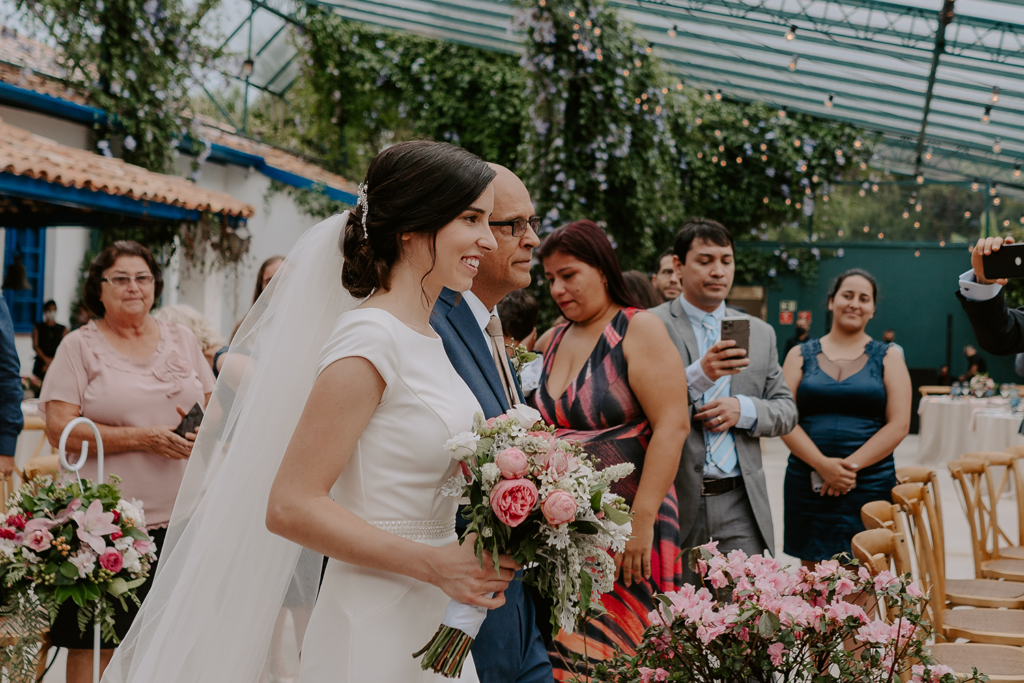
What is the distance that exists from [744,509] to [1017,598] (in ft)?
5.44

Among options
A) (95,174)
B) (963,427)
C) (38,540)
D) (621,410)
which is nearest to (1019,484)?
(621,410)

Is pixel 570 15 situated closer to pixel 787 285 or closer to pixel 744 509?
pixel 744 509

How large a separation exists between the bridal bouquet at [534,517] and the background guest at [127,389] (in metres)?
2.03

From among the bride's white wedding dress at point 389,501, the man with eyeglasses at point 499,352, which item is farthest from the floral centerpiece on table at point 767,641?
the bride's white wedding dress at point 389,501

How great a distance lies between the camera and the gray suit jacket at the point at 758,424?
10.2 feet

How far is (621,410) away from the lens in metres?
2.71

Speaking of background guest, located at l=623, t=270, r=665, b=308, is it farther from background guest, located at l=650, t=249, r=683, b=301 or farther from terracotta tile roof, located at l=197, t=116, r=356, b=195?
terracotta tile roof, located at l=197, t=116, r=356, b=195

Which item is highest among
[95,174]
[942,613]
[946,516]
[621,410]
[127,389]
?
[95,174]

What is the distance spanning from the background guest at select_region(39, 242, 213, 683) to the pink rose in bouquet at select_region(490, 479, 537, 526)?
7.04 ft

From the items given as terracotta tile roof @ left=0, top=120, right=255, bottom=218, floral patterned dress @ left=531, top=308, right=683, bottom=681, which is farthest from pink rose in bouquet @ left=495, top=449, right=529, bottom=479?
terracotta tile roof @ left=0, top=120, right=255, bottom=218

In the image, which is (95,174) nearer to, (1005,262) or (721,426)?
(721,426)

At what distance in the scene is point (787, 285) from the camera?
1862 centimetres

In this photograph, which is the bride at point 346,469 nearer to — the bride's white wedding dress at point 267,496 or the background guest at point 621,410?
the bride's white wedding dress at point 267,496

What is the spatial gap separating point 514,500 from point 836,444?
301cm
